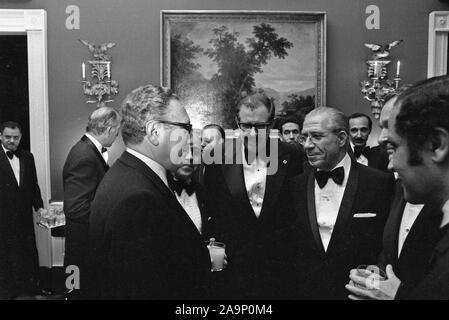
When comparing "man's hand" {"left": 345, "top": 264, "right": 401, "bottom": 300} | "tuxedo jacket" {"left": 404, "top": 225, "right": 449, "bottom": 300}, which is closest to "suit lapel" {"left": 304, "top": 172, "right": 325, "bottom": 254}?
"man's hand" {"left": 345, "top": 264, "right": 401, "bottom": 300}

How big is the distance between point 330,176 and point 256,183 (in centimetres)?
45

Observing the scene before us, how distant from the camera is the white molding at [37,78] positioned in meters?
3.85

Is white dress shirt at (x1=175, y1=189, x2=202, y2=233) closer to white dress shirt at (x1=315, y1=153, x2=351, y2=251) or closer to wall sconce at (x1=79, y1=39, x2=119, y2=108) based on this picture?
white dress shirt at (x1=315, y1=153, x2=351, y2=251)

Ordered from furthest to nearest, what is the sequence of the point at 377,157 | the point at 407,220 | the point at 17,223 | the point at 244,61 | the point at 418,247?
1. the point at 244,61
2. the point at 17,223
3. the point at 377,157
4. the point at 407,220
5. the point at 418,247

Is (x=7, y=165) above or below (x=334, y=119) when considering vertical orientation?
below

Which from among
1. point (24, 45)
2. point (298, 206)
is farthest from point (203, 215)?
point (24, 45)

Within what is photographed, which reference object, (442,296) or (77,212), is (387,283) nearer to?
(442,296)

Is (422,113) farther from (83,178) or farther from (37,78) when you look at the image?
(37,78)

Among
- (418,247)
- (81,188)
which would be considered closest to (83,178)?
(81,188)

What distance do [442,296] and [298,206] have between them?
1.05m

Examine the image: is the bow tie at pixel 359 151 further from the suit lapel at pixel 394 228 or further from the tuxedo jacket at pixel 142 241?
the tuxedo jacket at pixel 142 241

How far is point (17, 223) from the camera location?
11.9 ft

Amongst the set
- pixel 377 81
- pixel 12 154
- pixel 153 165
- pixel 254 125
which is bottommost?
pixel 12 154

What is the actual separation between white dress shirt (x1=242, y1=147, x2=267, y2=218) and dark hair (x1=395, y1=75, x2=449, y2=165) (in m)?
1.31
